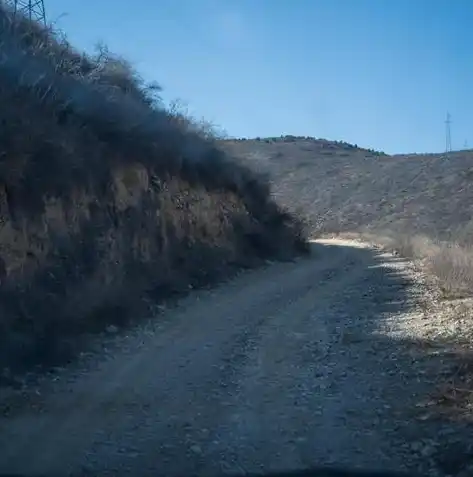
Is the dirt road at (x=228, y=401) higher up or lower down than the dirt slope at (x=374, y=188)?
lower down

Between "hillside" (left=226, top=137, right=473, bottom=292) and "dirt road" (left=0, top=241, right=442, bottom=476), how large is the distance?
83.4 ft

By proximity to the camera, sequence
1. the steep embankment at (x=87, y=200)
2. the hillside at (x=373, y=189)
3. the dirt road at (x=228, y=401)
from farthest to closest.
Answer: the hillside at (x=373, y=189)
the steep embankment at (x=87, y=200)
the dirt road at (x=228, y=401)

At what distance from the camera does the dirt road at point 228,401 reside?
6.03 metres

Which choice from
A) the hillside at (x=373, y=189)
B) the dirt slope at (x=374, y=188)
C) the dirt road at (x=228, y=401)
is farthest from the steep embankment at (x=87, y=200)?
the dirt slope at (x=374, y=188)

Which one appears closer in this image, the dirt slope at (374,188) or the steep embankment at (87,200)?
the steep embankment at (87,200)

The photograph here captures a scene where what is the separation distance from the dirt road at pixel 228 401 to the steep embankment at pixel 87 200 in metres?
1.06

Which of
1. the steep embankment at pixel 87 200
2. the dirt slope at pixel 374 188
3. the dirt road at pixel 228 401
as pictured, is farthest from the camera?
the dirt slope at pixel 374 188

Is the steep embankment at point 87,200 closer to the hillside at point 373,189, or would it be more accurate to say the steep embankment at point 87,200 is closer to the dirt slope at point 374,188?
the hillside at point 373,189

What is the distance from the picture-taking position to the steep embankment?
10578mm

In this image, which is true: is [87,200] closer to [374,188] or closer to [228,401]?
[228,401]

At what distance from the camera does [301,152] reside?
93562 millimetres

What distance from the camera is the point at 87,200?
45.5ft

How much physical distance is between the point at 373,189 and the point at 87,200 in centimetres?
6004

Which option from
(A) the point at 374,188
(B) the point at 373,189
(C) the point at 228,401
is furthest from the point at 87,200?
(A) the point at 374,188
